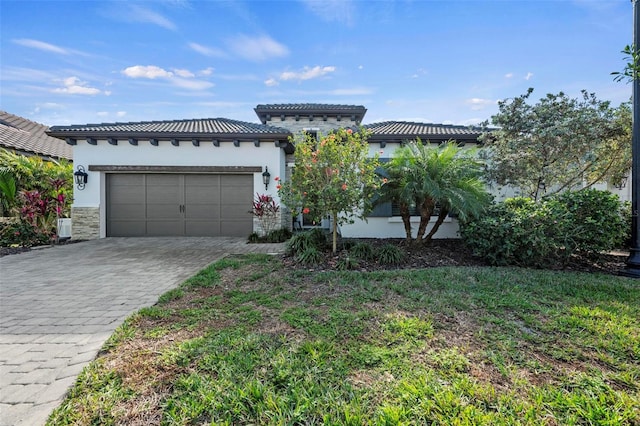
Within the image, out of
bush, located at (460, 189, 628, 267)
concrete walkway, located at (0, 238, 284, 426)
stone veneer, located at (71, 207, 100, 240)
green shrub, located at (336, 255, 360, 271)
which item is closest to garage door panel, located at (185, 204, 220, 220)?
concrete walkway, located at (0, 238, 284, 426)

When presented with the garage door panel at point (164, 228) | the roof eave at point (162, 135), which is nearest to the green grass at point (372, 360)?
the roof eave at point (162, 135)

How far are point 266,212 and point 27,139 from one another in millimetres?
14301

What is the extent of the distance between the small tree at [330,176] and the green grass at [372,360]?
2057 mm

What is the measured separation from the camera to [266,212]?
10.2 metres

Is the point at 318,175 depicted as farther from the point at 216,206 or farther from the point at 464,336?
the point at 216,206

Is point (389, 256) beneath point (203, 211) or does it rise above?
beneath

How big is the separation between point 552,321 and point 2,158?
15.7m

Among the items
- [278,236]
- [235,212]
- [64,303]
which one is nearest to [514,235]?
[278,236]

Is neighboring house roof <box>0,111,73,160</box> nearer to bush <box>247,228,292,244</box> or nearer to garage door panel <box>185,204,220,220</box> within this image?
garage door panel <box>185,204,220,220</box>

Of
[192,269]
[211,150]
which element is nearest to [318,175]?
[192,269]

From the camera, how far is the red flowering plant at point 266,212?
1018 cm

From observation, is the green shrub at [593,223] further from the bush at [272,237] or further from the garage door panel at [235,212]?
the garage door panel at [235,212]

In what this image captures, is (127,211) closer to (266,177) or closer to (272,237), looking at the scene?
(266,177)

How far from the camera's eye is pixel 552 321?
3266 millimetres
